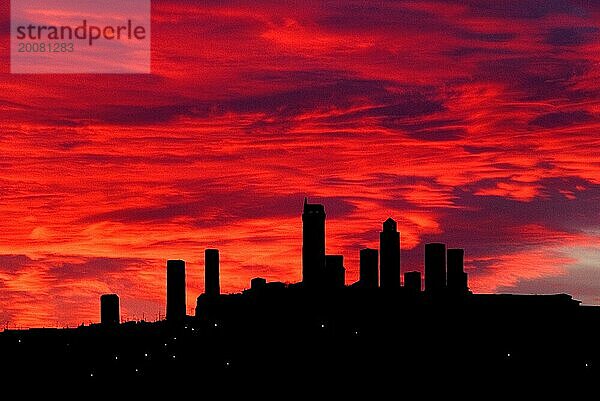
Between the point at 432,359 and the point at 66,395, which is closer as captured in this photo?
the point at 432,359

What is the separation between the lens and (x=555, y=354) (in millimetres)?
177250

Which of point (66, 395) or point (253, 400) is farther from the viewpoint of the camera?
point (66, 395)

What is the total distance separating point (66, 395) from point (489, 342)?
69.7m

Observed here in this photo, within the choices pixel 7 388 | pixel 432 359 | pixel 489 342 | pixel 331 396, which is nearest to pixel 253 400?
pixel 331 396

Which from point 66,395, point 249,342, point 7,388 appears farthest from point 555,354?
point 7,388

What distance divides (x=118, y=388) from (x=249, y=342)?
2306 centimetres

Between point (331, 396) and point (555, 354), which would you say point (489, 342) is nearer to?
point (555, 354)

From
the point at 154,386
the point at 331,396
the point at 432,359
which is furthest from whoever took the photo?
the point at 154,386

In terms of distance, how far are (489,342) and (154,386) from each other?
178ft

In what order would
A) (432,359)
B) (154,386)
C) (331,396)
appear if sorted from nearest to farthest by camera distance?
(331,396) → (432,359) → (154,386)

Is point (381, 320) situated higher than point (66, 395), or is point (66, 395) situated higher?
point (381, 320)

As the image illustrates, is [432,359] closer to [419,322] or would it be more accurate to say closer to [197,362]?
[419,322]

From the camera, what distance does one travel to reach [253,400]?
162000 millimetres

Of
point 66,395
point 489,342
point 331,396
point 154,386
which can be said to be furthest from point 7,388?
point 489,342
